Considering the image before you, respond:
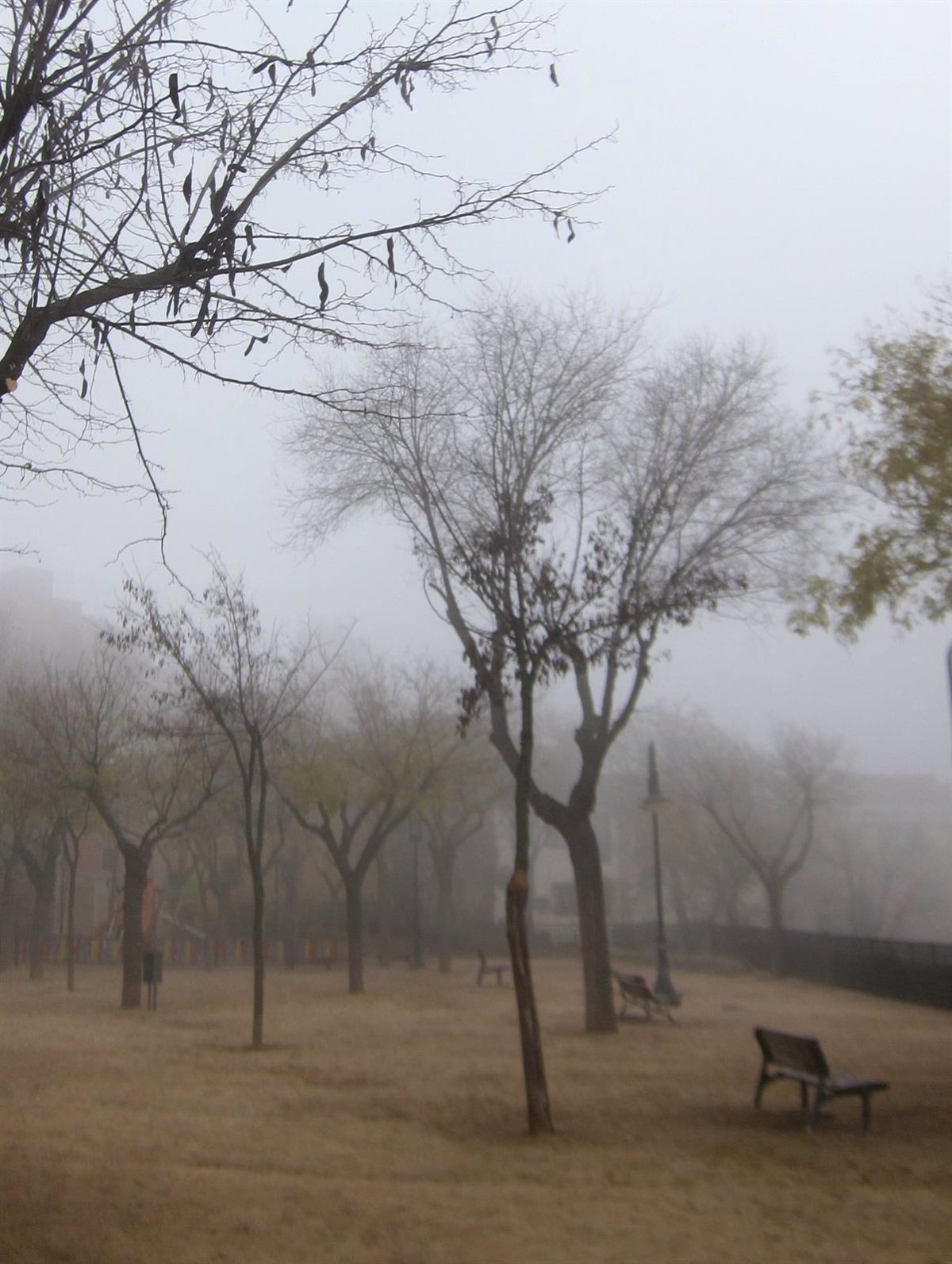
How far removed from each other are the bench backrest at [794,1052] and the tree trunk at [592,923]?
676cm

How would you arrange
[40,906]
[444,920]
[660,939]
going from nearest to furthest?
[660,939] → [40,906] → [444,920]

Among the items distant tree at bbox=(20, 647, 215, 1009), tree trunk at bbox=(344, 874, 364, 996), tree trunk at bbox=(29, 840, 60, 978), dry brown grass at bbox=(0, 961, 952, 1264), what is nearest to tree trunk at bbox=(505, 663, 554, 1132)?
dry brown grass at bbox=(0, 961, 952, 1264)

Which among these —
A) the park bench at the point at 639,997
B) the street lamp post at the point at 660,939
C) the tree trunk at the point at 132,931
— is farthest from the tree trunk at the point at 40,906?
the park bench at the point at 639,997

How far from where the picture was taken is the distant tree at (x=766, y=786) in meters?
41.9

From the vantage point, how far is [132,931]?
2461 cm

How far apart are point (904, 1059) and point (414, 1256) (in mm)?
11229

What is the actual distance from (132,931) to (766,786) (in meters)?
26.9

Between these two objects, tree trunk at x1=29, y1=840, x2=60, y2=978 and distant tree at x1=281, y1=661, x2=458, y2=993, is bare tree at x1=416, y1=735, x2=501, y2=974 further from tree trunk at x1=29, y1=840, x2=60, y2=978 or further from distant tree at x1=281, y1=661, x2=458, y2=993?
tree trunk at x1=29, y1=840, x2=60, y2=978

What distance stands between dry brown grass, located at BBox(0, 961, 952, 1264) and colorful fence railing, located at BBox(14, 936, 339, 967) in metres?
22.2

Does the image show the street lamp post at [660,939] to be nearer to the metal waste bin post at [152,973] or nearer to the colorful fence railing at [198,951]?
the metal waste bin post at [152,973]

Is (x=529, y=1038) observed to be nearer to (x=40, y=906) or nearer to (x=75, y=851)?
(x=75, y=851)

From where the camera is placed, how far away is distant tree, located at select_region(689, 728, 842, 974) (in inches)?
1651

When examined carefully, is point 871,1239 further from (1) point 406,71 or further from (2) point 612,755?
(2) point 612,755

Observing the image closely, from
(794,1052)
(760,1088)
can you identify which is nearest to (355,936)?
(760,1088)
